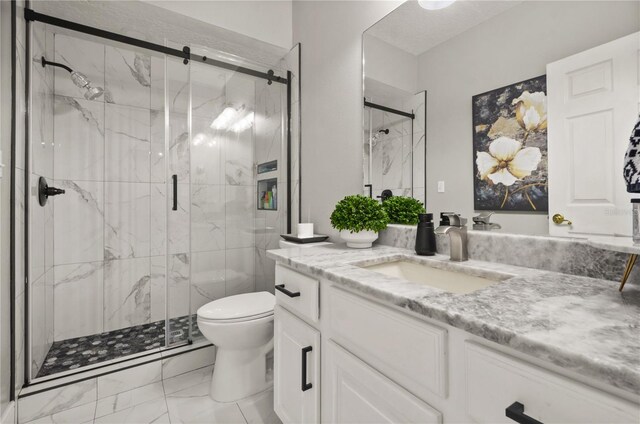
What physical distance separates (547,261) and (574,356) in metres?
0.63

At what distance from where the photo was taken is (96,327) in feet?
7.58

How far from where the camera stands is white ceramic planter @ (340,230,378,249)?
4.63 ft

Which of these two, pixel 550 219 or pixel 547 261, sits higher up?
pixel 550 219

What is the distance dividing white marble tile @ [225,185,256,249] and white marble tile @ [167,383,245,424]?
942 mm

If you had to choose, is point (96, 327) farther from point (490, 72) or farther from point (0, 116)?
point (490, 72)

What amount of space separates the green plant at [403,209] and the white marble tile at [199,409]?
4.16ft

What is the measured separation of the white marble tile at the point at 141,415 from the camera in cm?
151

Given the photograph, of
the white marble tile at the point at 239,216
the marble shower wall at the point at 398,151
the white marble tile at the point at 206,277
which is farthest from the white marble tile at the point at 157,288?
the marble shower wall at the point at 398,151

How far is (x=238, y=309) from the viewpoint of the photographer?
169 cm

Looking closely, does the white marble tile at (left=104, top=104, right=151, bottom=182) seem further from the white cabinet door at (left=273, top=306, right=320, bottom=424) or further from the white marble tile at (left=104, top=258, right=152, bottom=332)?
the white cabinet door at (left=273, top=306, right=320, bottom=424)

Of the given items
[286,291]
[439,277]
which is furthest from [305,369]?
[439,277]

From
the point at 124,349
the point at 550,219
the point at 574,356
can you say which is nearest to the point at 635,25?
the point at 550,219

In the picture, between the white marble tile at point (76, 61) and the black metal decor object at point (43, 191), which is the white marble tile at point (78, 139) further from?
the black metal decor object at point (43, 191)

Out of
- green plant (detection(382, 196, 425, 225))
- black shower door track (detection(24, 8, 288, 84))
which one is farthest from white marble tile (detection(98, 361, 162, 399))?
black shower door track (detection(24, 8, 288, 84))
